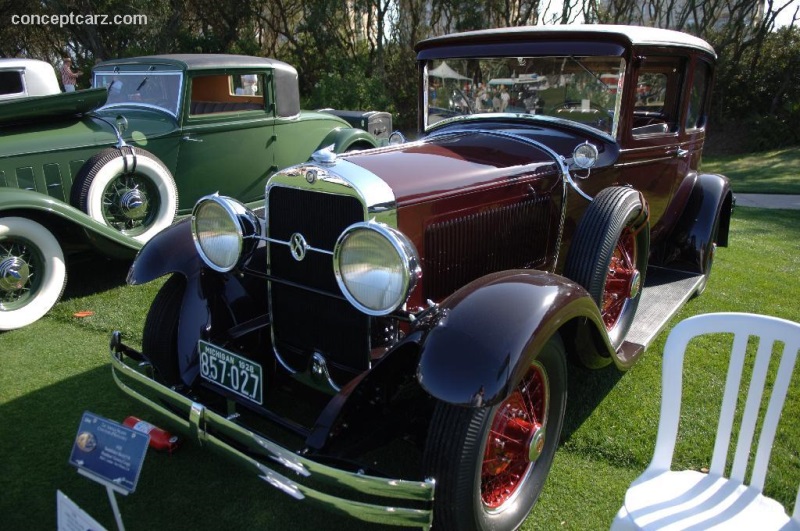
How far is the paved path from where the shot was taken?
28.1 feet

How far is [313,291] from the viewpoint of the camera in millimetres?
2412

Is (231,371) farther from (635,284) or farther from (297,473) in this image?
(635,284)

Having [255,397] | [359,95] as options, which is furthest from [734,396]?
[359,95]

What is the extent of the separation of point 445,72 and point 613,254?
1522 mm

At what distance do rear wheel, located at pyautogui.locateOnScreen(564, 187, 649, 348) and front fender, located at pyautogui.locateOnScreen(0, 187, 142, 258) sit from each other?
3.26 m

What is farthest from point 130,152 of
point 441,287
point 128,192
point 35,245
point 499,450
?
point 499,450

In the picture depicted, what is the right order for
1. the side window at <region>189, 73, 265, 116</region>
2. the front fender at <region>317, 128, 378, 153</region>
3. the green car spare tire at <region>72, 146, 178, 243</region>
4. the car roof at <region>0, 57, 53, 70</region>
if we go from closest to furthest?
1. the green car spare tire at <region>72, 146, 178, 243</region>
2. the side window at <region>189, 73, 265, 116</region>
3. the car roof at <region>0, 57, 53, 70</region>
4. the front fender at <region>317, 128, 378, 153</region>

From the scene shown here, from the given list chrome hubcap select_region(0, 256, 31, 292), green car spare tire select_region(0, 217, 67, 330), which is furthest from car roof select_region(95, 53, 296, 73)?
chrome hubcap select_region(0, 256, 31, 292)

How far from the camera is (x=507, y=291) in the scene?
205cm

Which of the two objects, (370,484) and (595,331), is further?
(595,331)

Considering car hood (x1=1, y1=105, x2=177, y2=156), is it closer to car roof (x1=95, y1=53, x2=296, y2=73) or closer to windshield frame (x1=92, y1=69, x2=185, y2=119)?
windshield frame (x1=92, y1=69, x2=185, y2=119)

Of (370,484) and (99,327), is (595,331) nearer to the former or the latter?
(370,484)

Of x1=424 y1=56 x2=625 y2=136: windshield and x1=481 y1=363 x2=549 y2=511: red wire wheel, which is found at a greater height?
x1=424 y1=56 x2=625 y2=136: windshield

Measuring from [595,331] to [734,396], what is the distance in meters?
0.60
